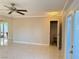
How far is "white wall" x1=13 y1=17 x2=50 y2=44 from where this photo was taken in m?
11.0

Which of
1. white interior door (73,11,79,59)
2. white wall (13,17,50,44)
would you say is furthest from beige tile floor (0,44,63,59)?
white interior door (73,11,79,59)

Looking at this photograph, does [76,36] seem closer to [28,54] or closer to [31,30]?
[28,54]

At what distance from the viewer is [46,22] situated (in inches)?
430

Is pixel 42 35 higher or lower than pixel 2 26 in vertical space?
lower

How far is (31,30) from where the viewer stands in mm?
11648

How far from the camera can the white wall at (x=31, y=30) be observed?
11.0 metres

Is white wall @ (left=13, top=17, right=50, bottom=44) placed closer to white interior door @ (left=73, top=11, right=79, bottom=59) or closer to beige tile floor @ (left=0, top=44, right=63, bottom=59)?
beige tile floor @ (left=0, top=44, right=63, bottom=59)

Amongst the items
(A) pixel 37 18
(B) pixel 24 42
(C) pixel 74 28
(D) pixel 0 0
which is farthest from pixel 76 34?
(B) pixel 24 42

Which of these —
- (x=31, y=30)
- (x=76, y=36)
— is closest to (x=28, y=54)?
(x=76, y=36)

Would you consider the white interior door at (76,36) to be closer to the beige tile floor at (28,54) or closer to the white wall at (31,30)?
the beige tile floor at (28,54)

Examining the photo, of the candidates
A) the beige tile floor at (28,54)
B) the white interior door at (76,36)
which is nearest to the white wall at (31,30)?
the beige tile floor at (28,54)

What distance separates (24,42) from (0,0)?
7.01 m

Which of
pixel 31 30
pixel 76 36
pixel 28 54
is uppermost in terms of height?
pixel 31 30

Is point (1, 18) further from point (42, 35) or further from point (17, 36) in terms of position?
point (42, 35)
